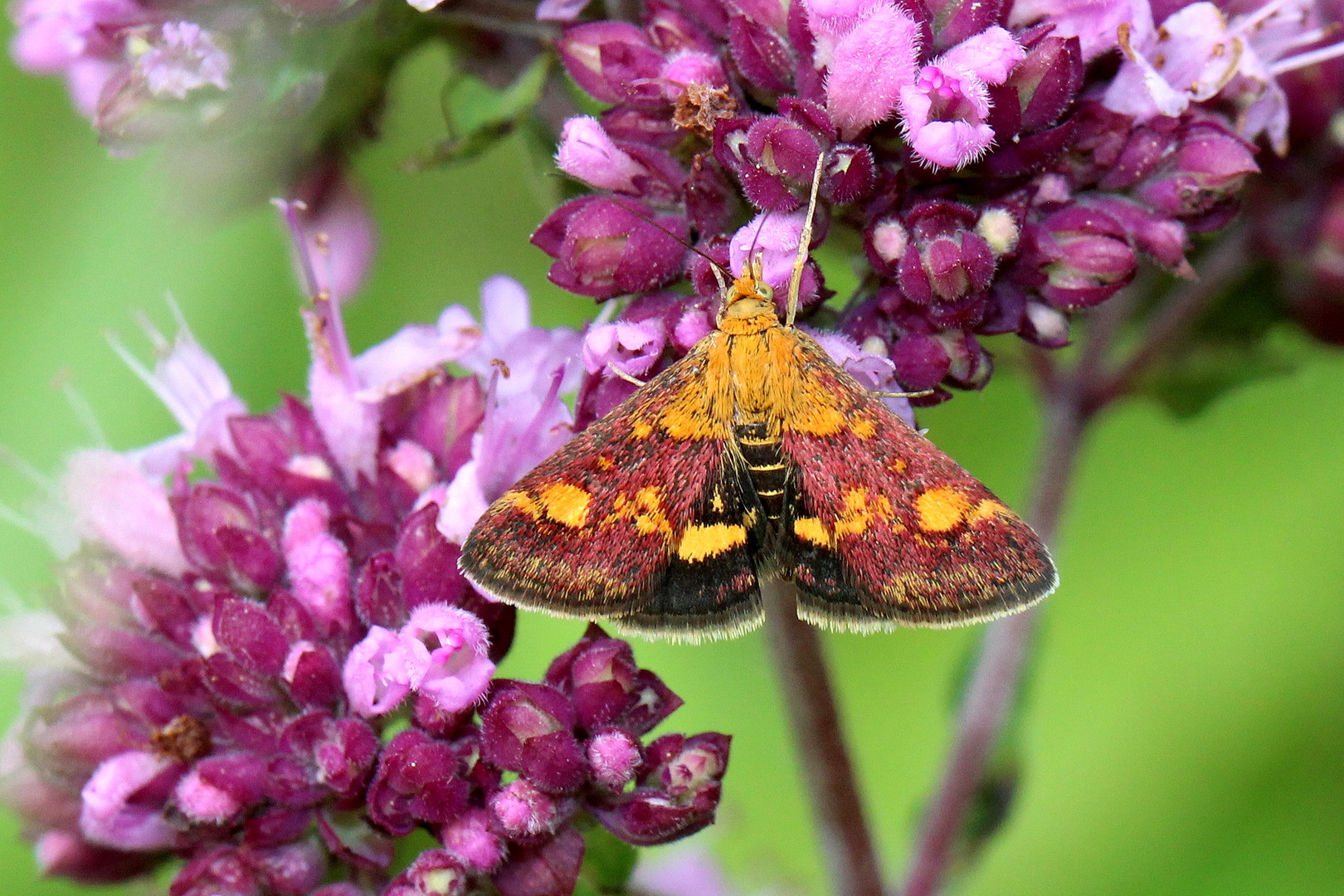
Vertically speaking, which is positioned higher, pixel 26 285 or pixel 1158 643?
pixel 26 285

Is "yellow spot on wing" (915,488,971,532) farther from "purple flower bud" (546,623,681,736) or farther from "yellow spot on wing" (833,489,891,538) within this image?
"purple flower bud" (546,623,681,736)

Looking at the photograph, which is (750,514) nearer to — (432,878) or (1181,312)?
(432,878)

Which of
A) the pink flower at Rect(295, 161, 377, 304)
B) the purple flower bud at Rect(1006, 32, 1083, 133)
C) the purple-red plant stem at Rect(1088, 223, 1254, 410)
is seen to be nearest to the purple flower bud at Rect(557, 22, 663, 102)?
the purple flower bud at Rect(1006, 32, 1083, 133)

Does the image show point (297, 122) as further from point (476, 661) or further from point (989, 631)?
point (989, 631)

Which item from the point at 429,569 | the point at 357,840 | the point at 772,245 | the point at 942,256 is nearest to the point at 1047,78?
the point at 942,256

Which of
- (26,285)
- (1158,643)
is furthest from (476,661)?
(1158,643)
